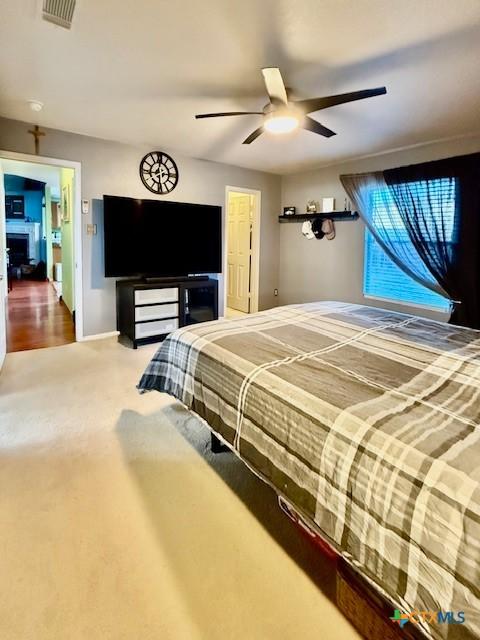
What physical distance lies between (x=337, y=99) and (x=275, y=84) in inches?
16.7

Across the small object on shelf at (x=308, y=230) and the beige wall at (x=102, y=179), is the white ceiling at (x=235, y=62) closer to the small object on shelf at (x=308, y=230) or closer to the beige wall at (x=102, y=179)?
the beige wall at (x=102, y=179)

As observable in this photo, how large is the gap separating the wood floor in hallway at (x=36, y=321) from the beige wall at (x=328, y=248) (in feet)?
11.6

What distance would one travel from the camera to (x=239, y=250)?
20.7ft

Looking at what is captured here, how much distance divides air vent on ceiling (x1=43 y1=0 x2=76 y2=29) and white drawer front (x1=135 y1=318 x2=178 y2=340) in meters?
2.83

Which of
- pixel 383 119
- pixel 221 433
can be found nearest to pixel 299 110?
pixel 383 119

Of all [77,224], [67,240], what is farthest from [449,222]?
[67,240]

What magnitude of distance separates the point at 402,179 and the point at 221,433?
3.77m

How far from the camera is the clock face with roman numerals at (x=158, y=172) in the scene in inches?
180

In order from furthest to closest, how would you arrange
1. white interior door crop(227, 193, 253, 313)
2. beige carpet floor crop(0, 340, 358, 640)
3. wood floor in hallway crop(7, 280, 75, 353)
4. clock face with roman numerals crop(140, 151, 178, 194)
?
1. white interior door crop(227, 193, 253, 313)
2. clock face with roman numerals crop(140, 151, 178, 194)
3. wood floor in hallway crop(7, 280, 75, 353)
4. beige carpet floor crop(0, 340, 358, 640)

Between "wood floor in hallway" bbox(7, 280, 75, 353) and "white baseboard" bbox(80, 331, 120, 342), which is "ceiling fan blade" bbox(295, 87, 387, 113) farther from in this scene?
"wood floor in hallway" bbox(7, 280, 75, 353)

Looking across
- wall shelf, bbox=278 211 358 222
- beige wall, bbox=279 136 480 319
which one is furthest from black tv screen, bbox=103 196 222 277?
beige wall, bbox=279 136 480 319

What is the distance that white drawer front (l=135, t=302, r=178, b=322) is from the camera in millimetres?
4238

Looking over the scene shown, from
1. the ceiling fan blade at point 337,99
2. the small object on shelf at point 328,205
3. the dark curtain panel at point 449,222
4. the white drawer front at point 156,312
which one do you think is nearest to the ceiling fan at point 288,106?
the ceiling fan blade at point 337,99

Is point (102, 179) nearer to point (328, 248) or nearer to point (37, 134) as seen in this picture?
point (37, 134)
